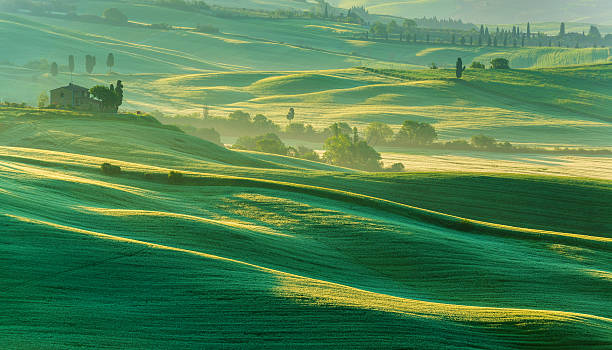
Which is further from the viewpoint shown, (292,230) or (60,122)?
(60,122)

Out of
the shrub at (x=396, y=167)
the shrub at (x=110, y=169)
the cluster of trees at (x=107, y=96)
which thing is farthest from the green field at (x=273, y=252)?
the shrub at (x=396, y=167)

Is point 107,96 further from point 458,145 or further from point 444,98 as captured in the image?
point 444,98

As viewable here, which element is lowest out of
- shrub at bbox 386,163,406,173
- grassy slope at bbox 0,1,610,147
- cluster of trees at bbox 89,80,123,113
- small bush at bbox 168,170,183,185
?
shrub at bbox 386,163,406,173

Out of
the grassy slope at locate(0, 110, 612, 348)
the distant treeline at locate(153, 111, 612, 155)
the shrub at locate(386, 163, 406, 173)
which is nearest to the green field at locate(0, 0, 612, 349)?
the grassy slope at locate(0, 110, 612, 348)

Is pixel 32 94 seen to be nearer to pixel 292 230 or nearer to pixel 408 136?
pixel 408 136

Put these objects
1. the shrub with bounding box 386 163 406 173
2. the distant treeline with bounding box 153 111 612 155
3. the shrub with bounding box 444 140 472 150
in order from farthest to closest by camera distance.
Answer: the shrub with bounding box 444 140 472 150 < the distant treeline with bounding box 153 111 612 155 < the shrub with bounding box 386 163 406 173


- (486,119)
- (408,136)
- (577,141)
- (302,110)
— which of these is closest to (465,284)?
(408,136)

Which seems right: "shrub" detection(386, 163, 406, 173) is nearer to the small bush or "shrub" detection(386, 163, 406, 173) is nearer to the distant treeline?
the distant treeline
